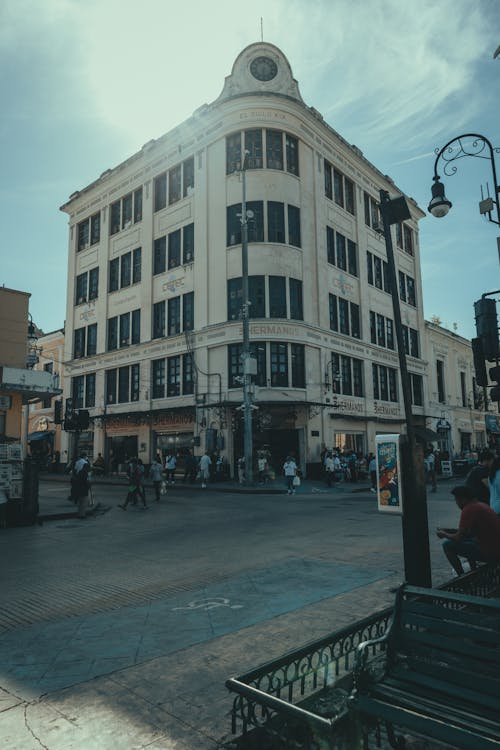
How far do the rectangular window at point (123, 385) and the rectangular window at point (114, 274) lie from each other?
6121 mm

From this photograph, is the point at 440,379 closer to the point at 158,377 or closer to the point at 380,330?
the point at 380,330

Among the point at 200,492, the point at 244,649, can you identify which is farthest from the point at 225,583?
the point at 200,492

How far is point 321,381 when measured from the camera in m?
29.1

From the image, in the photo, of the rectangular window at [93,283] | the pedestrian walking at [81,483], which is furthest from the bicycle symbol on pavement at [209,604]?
the rectangular window at [93,283]

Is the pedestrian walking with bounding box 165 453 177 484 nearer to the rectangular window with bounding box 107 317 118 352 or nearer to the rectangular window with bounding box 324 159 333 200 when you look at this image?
the rectangular window with bounding box 107 317 118 352

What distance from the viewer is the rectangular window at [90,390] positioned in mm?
37375

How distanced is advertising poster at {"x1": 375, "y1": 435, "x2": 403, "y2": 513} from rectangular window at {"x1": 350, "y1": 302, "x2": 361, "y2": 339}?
27479 mm

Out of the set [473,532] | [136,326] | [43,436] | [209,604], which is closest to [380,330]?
Result: [136,326]

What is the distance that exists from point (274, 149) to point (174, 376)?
14.6 m

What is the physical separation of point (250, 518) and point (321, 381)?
16094 millimetres

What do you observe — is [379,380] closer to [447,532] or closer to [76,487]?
[76,487]

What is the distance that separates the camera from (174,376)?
104 feet

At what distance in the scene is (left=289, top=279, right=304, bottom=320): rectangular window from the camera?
93.9 feet

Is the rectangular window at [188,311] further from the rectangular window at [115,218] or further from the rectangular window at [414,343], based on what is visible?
the rectangular window at [414,343]
